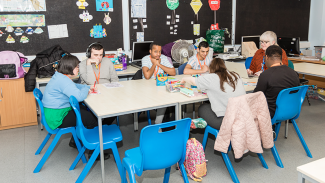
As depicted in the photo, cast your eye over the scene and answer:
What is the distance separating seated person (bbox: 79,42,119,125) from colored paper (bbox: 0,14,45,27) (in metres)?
1.34

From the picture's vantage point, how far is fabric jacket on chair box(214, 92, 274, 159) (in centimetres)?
224

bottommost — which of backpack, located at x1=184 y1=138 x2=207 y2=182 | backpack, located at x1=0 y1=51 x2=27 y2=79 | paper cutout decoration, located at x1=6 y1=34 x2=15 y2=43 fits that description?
backpack, located at x1=184 y1=138 x2=207 y2=182

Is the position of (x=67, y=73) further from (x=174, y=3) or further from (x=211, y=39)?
(x=211, y=39)

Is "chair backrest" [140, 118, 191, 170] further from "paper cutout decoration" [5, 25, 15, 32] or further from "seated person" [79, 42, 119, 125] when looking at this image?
"paper cutout decoration" [5, 25, 15, 32]

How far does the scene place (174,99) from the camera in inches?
99.8

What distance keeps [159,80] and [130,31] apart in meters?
2.12

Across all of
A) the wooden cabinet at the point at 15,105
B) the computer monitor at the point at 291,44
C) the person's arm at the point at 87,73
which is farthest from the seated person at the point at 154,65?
the computer monitor at the point at 291,44

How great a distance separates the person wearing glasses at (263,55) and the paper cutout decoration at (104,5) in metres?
2.61

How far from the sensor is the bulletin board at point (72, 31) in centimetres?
418

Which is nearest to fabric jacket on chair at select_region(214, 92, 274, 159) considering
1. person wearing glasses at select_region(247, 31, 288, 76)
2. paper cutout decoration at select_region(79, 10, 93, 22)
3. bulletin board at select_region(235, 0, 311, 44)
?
person wearing glasses at select_region(247, 31, 288, 76)

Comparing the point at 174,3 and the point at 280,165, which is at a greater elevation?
the point at 174,3

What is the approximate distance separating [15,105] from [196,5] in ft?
12.6

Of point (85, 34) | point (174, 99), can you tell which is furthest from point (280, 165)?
point (85, 34)

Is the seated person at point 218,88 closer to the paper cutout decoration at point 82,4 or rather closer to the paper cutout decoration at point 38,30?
the paper cutout decoration at point 82,4
